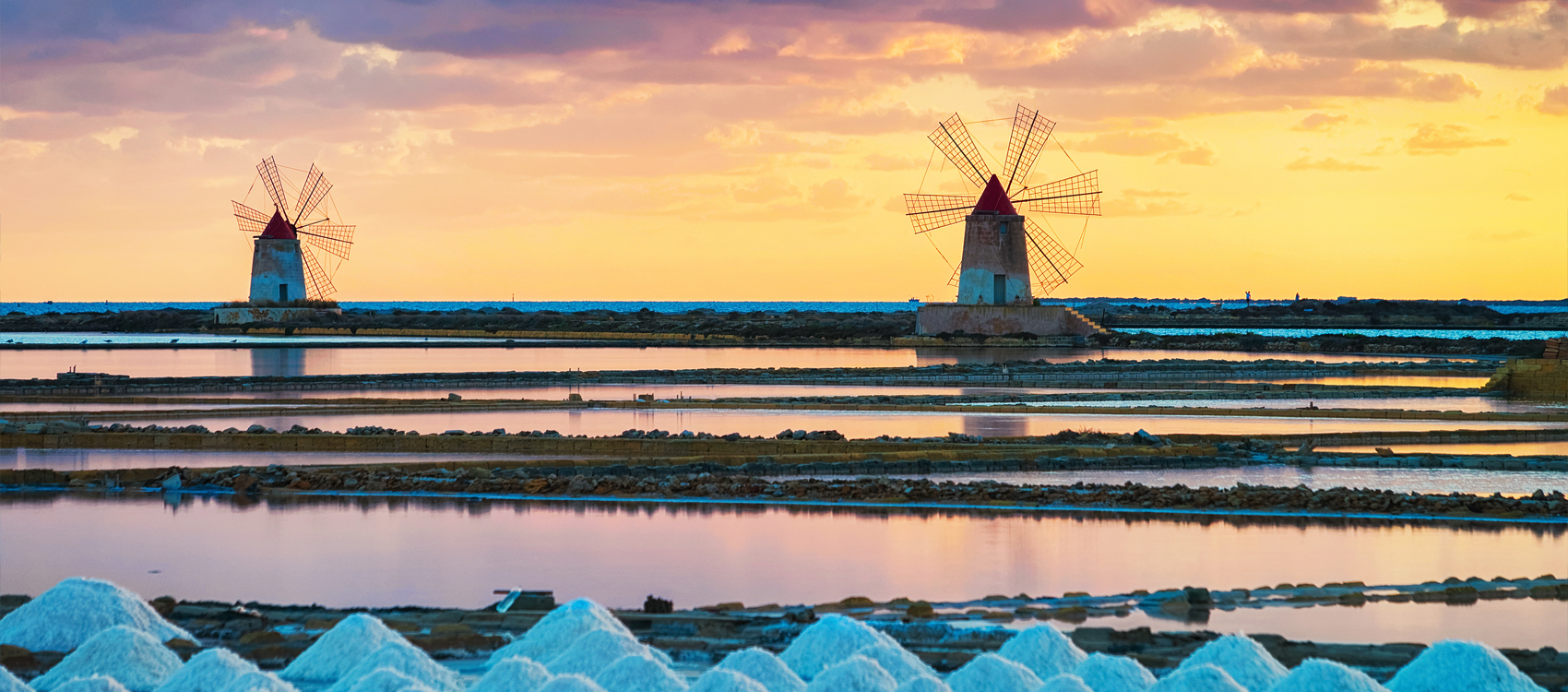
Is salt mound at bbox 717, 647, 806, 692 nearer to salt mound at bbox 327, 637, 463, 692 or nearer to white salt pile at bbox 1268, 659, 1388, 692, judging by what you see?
salt mound at bbox 327, 637, 463, 692

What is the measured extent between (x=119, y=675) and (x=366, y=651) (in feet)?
2.86

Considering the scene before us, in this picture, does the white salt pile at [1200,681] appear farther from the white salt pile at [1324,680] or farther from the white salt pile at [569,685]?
the white salt pile at [569,685]

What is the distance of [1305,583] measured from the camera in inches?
301

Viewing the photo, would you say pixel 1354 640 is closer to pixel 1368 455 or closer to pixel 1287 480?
pixel 1287 480

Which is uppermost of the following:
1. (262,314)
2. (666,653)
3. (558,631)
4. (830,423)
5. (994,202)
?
(994,202)

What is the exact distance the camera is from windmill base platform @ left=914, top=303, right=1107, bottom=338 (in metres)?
34.1

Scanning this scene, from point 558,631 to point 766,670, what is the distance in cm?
101

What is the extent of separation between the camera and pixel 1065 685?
5066mm

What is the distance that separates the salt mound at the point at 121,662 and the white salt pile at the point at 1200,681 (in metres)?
3.51

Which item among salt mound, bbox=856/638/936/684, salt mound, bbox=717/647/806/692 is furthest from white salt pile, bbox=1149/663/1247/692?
salt mound, bbox=717/647/806/692

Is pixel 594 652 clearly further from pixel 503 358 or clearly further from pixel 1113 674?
pixel 503 358

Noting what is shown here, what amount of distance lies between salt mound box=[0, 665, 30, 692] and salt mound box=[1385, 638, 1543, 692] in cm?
465

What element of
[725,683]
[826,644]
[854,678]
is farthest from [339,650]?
[854,678]

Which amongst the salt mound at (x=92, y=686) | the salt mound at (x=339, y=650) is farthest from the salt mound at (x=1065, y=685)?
the salt mound at (x=92, y=686)
